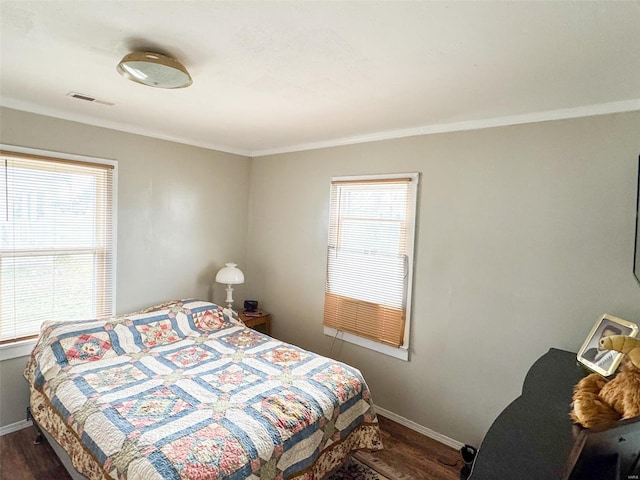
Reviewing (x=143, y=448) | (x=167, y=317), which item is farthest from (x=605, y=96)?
(x=167, y=317)

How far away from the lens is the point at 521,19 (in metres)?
1.22

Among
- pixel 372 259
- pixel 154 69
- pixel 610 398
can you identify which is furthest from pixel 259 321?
pixel 610 398

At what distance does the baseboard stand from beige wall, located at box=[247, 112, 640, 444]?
0.15 feet

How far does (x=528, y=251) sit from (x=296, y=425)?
1810mm

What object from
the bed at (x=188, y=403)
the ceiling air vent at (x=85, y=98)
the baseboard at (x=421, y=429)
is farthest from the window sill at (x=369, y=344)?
the ceiling air vent at (x=85, y=98)

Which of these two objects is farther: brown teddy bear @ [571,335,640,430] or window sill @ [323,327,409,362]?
window sill @ [323,327,409,362]

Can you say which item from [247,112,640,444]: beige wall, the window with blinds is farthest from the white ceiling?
the window with blinds

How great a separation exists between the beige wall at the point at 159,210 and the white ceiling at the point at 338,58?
25 cm

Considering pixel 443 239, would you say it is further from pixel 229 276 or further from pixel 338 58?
pixel 229 276

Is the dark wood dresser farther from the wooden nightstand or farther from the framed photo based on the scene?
the wooden nightstand

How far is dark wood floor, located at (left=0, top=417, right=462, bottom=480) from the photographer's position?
221 centimetres

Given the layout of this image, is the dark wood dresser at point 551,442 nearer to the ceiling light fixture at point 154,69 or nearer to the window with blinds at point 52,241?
the ceiling light fixture at point 154,69

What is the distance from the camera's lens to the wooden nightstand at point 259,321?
12.0ft

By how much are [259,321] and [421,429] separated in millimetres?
1841
